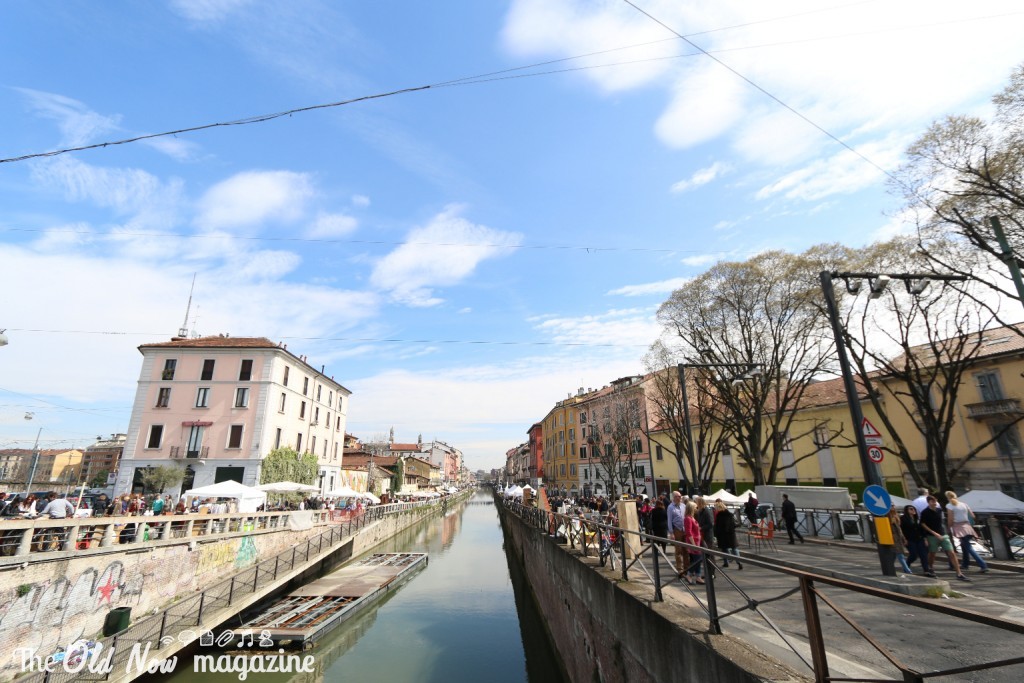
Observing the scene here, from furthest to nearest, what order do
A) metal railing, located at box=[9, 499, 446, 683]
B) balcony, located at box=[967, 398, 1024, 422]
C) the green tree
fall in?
the green tree → balcony, located at box=[967, 398, 1024, 422] → metal railing, located at box=[9, 499, 446, 683]

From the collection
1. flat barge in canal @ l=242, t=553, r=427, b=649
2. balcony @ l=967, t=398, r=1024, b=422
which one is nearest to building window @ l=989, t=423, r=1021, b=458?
balcony @ l=967, t=398, r=1024, b=422

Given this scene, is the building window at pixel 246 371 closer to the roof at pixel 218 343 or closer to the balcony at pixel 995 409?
the roof at pixel 218 343

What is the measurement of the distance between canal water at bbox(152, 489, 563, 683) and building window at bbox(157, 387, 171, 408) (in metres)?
24.4

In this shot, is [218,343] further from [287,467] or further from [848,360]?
[848,360]

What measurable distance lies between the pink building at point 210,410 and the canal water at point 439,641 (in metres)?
17.8

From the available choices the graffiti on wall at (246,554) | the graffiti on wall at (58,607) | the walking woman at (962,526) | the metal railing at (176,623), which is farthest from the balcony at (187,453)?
the walking woman at (962,526)

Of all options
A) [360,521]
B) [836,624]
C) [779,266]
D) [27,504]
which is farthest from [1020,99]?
[360,521]

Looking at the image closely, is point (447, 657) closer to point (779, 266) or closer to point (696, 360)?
point (696, 360)

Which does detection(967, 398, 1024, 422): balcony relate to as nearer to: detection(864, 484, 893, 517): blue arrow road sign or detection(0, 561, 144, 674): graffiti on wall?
detection(864, 484, 893, 517): blue arrow road sign

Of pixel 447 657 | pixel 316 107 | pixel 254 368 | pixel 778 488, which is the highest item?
pixel 254 368

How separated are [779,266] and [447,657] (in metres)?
21.6

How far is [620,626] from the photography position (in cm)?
709

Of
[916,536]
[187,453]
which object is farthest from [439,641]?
[187,453]

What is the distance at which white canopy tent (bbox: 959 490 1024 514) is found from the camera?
513 inches
